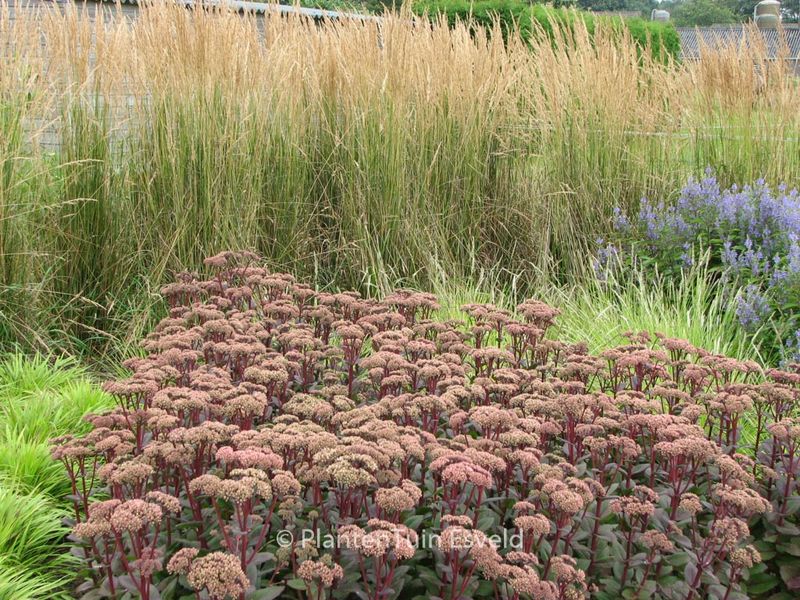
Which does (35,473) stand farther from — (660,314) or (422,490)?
(660,314)

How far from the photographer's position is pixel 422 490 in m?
2.13

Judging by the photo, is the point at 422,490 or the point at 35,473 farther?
the point at 35,473

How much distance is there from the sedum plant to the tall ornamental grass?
1751 mm

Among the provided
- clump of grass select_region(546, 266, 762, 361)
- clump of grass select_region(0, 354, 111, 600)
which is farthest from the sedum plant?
clump of grass select_region(546, 266, 762, 361)

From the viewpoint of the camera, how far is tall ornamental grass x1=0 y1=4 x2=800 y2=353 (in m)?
4.18

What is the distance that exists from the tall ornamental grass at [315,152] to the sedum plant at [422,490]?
1.75 metres

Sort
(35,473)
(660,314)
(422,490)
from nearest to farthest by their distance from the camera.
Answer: (422,490) → (35,473) → (660,314)

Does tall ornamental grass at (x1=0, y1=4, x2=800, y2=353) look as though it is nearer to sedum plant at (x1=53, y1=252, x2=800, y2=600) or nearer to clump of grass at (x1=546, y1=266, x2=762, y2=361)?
clump of grass at (x1=546, y1=266, x2=762, y2=361)

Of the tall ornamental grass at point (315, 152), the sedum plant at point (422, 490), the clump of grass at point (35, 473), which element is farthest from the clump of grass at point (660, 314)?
the clump of grass at point (35, 473)

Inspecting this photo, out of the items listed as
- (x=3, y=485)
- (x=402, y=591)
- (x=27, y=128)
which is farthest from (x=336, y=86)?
(x=402, y=591)

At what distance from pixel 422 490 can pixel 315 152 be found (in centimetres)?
301

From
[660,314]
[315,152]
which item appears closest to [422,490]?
[660,314]

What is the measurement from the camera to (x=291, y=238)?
4.58 metres

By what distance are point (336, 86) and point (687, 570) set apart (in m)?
3.56
